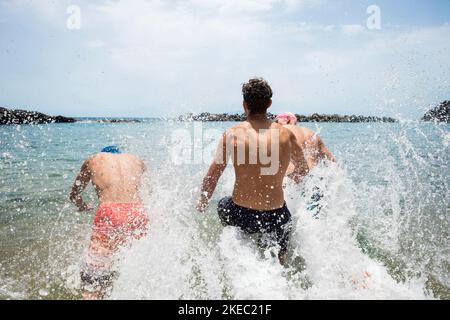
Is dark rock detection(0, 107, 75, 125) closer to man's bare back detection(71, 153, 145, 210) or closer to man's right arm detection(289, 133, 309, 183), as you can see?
man's bare back detection(71, 153, 145, 210)

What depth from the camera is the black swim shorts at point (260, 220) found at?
12.7ft

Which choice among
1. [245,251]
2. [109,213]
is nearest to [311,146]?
[245,251]

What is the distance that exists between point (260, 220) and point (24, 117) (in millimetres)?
79961

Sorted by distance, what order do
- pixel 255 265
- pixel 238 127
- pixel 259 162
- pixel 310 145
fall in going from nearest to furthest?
1. pixel 255 265
2. pixel 259 162
3. pixel 238 127
4. pixel 310 145

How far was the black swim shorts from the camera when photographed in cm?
386

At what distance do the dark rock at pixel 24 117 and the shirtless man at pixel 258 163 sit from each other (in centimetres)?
A: 6302

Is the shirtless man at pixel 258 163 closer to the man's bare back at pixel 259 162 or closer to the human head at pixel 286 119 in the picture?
the man's bare back at pixel 259 162

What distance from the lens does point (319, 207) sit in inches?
A: 203

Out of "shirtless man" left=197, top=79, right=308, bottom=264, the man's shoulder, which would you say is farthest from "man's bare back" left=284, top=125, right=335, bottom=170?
the man's shoulder

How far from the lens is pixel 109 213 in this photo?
4004 millimetres

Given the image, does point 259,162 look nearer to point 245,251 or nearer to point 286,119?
point 245,251
